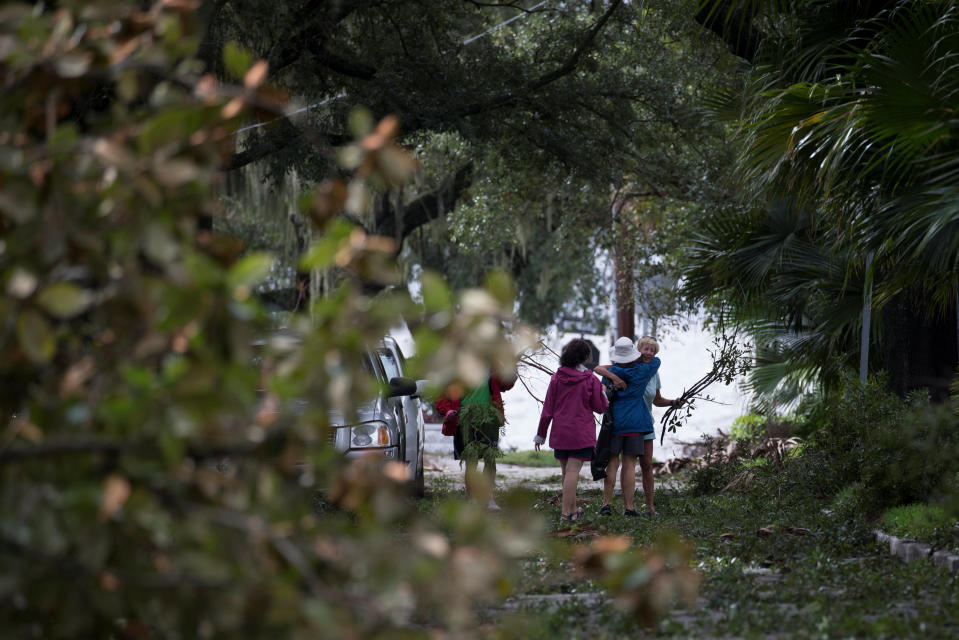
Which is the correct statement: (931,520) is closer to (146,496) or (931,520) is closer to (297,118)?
(146,496)

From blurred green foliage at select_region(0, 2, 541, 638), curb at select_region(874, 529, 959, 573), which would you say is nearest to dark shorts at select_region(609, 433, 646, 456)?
curb at select_region(874, 529, 959, 573)

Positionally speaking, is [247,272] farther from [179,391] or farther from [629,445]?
[629,445]

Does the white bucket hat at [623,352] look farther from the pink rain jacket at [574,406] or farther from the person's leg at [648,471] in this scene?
the person's leg at [648,471]

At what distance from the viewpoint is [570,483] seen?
958 centimetres

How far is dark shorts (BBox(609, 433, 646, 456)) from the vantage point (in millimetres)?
9664

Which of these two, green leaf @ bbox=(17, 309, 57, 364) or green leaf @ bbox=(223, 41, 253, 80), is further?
green leaf @ bbox=(223, 41, 253, 80)

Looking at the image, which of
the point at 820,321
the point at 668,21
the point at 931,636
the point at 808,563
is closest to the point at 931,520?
the point at 808,563

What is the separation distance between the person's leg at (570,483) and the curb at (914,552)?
2.83 metres

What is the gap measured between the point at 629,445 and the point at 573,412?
61cm

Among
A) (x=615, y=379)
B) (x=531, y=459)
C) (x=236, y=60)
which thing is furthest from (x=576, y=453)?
(x=531, y=459)

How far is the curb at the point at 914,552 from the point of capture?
248 inches

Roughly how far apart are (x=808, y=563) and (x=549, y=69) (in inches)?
303

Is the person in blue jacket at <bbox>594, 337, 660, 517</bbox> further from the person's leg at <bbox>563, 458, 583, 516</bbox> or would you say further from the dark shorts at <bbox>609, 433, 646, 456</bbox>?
the person's leg at <bbox>563, 458, 583, 516</bbox>

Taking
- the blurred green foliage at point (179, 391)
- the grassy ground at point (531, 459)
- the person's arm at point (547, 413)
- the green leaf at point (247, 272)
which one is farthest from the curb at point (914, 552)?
the grassy ground at point (531, 459)
